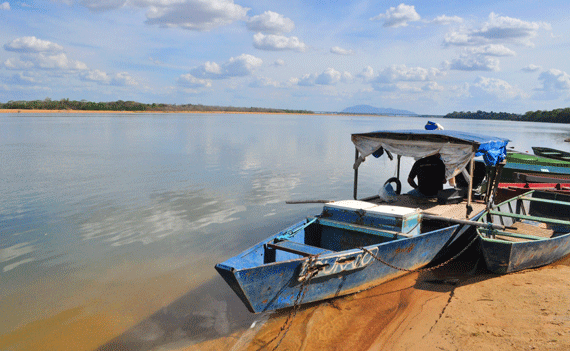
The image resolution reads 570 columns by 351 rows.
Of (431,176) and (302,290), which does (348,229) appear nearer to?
(302,290)

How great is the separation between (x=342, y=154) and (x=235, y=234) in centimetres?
1867

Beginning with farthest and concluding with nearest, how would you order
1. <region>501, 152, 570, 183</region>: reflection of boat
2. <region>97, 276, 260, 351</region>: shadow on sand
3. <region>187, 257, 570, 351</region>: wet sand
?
1. <region>501, 152, 570, 183</region>: reflection of boat
2. <region>97, 276, 260, 351</region>: shadow on sand
3. <region>187, 257, 570, 351</region>: wet sand

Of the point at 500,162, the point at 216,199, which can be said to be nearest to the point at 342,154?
the point at 216,199

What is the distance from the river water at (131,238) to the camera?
6285mm

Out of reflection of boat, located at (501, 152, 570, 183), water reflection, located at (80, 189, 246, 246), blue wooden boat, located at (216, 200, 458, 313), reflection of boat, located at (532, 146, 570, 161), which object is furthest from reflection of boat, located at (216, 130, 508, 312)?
reflection of boat, located at (532, 146, 570, 161)

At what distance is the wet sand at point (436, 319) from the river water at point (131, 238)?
3.61 ft

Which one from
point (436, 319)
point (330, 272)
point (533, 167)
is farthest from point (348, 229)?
point (533, 167)

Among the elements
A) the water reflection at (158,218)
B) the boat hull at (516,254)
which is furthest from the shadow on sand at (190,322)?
the boat hull at (516,254)

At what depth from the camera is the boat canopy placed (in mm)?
7930

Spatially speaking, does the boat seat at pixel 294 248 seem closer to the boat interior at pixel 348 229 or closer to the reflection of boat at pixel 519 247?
the boat interior at pixel 348 229

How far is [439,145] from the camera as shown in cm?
810

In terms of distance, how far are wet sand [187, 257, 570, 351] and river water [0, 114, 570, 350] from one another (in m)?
1.10

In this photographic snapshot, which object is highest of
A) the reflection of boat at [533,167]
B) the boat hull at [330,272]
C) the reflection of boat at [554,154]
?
the reflection of boat at [554,154]

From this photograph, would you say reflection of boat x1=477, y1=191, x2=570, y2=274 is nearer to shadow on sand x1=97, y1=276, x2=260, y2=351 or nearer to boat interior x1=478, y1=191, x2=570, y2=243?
boat interior x1=478, y1=191, x2=570, y2=243
